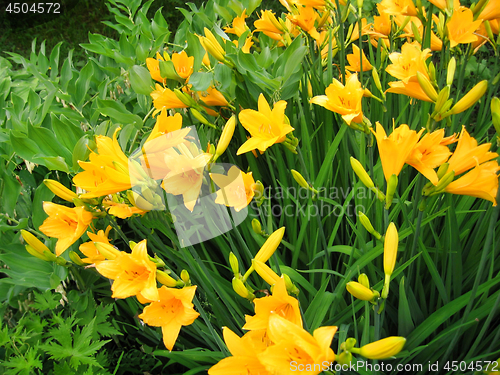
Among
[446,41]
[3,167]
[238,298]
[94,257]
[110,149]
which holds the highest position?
[446,41]

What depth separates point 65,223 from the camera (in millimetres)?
1034

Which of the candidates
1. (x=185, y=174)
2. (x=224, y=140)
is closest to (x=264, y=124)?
(x=224, y=140)

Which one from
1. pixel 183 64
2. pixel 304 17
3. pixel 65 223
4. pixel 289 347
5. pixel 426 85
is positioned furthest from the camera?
pixel 304 17

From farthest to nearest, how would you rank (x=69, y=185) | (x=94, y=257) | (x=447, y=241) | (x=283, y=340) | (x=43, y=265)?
(x=69, y=185) < (x=43, y=265) < (x=447, y=241) < (x=94, y=257) < (x=283, y=340)

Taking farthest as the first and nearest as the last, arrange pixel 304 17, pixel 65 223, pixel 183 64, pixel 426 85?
pixel 304 17, pixel 183 64, pixel 65 223, pixel 426 85

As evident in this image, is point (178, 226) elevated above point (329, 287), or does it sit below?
above

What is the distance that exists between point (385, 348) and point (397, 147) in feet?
1.46

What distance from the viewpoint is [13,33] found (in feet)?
17.2

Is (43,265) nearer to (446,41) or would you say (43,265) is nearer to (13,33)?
(446,41)

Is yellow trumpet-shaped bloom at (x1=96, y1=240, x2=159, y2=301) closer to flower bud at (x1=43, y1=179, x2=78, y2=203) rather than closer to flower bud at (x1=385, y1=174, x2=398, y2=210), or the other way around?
flower bud at (x1=43, y1=179, x2=78, y2=203)

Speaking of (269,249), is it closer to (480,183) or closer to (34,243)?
(480,183)

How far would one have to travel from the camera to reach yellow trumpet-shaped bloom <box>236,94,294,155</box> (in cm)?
100

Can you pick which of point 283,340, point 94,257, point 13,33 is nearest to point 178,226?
point 94,257

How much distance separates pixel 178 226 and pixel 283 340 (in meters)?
0.67
